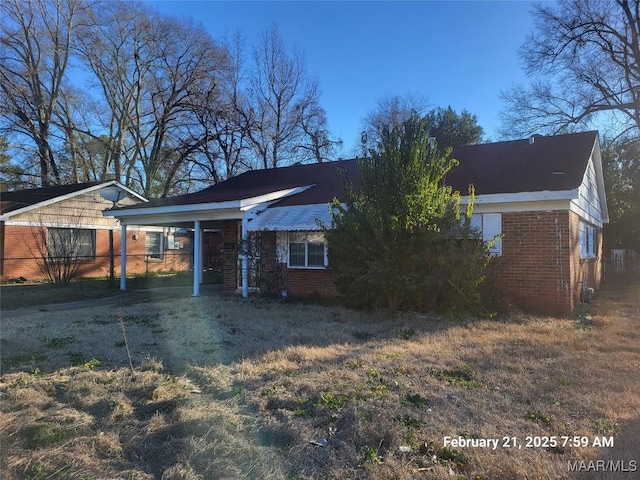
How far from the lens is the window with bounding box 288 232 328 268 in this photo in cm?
1308

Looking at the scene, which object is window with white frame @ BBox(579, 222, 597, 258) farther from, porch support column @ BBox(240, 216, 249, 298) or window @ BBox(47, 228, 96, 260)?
window @ BBox(47, 228, 96, 260)

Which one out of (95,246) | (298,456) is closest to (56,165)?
(95,246)

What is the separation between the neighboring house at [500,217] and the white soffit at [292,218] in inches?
1.2

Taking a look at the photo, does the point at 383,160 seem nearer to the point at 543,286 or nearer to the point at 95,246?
the point at 543,286

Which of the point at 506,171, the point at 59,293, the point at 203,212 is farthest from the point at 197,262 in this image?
the point at 506,171

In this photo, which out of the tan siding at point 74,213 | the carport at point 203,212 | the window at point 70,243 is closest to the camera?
the carport at point 203,212

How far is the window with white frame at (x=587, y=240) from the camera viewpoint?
12798 mm

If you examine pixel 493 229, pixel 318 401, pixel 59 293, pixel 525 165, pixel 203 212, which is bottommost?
pixel 318 401

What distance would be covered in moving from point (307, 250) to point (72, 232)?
12.5 metres

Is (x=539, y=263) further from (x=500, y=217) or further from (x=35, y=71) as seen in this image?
(x=35, y=71)

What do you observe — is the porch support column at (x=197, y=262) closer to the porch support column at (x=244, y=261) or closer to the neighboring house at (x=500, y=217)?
the neighboring house at (x=500, y=217)

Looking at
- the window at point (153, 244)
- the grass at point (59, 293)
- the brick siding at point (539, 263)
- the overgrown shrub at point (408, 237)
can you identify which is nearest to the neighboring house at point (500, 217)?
the brick siding at point (539, 263)

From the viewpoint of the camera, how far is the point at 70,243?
59.7 ft

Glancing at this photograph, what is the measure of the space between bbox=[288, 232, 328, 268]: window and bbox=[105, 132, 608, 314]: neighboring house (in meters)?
0.03
